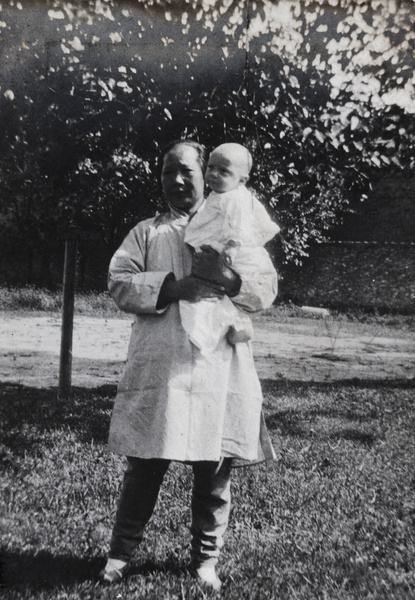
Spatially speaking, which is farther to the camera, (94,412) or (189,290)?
(94,412)

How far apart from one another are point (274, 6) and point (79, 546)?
248 centimetres

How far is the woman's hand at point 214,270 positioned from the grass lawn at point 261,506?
1125 millimetres

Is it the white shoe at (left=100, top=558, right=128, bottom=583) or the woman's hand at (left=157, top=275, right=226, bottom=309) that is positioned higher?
the woman's hand at (left=157, top=275, right=226, bottom=309)

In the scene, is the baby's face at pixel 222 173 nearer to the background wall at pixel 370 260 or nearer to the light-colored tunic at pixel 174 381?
the light-colored tunic at pixel 174 381

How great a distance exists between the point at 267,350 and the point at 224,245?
1949 millimetres

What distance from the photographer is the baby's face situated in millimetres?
1929

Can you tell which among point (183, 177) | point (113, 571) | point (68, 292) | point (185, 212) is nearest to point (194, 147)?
point (183, 177)

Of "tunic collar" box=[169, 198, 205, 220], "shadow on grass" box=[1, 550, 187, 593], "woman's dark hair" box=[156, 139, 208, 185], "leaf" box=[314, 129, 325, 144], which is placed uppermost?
"leaf" box=[314, 129, 325, 144]

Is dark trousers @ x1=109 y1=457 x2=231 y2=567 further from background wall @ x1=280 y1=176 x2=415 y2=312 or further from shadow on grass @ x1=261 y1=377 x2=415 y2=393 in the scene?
background wall @ x1=280 y1=176 x2=415 y2=312

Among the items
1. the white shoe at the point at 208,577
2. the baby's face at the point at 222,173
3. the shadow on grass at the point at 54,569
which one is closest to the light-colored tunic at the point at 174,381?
the baby's face at the point at 222,173

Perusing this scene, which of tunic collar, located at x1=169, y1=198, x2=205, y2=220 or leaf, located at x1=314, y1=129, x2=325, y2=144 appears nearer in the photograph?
tunic collar, located at x1=169, y1=198, x2=205, y2=220

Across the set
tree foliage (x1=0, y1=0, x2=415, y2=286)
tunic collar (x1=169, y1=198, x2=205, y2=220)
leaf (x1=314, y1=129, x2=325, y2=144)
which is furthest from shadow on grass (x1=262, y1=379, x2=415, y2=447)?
tunic collar (x1=169, y1=198, x2=205, y2=220)

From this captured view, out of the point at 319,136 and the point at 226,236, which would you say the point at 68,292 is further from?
the point at 319,136

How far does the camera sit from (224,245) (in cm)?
193
